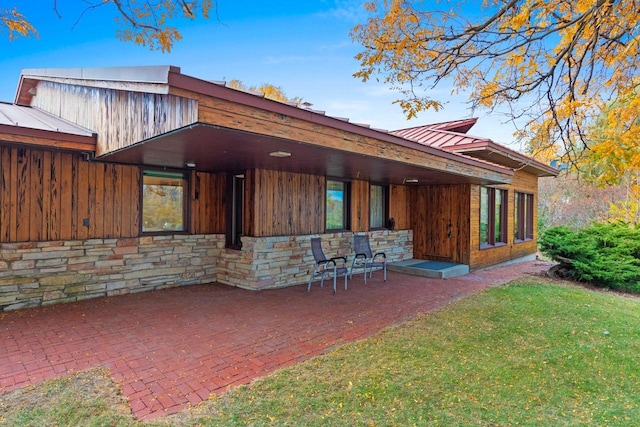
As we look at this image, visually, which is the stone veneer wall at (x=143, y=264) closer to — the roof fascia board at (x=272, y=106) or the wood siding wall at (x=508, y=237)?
the roof fascia board at (x=272, y=106)

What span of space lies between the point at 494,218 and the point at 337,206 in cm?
465

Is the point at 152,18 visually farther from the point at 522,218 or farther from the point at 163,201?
the point at 522,218

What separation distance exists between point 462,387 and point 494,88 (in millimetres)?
3567

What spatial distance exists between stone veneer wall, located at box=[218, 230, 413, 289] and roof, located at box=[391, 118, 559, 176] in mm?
2888

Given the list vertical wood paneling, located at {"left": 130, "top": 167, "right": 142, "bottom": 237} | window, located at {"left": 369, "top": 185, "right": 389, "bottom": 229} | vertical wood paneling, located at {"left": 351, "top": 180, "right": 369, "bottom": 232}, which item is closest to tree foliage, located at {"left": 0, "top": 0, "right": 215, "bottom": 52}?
vertical wood paneling, located at {"left": 130, "top": 167, "right": 142, "bottom": 237}

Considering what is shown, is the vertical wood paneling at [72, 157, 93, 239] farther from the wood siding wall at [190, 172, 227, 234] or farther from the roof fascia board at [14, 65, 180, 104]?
the wood siding wall at [190, 172, 227, 234]

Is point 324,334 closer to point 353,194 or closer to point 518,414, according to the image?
point 518,414

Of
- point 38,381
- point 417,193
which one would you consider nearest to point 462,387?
point 38,381

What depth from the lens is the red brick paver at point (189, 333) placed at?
9.84 ft

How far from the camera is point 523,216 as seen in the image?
11555mm

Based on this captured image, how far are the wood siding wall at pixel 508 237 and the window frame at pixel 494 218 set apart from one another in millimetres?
105

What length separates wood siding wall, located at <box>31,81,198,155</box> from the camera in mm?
3130

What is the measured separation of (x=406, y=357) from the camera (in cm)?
347

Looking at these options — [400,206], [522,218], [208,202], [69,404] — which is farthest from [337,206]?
[522,218]
